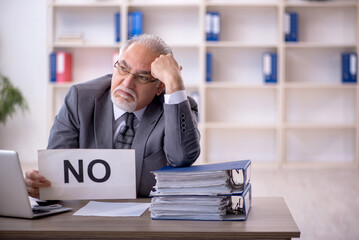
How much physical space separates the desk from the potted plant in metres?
4.21

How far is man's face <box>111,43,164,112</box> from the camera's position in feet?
5.80

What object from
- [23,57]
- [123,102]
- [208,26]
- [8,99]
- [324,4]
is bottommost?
[123,102]

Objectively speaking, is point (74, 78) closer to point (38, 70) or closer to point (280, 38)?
point (38, 70)

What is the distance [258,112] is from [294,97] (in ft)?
1.40

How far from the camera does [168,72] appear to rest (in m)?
1.67

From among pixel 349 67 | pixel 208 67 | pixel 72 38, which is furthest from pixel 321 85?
pixel 72 38

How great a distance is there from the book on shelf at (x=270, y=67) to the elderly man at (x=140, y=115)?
3.66 meters

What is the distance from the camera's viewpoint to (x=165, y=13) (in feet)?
18.4

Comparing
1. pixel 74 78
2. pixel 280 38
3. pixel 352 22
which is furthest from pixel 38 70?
pixel 352 22

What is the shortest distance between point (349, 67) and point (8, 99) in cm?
352

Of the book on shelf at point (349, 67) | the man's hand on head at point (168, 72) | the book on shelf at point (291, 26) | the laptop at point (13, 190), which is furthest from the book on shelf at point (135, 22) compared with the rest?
the laptop at point (13, 190)

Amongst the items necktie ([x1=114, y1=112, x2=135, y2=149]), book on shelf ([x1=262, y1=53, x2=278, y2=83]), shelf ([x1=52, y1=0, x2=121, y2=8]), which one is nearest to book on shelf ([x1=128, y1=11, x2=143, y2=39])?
shelf ([x1=52, y1=0, x2=121, y2=8])

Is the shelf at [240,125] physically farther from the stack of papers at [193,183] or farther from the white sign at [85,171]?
the stack of papers at [193,183]

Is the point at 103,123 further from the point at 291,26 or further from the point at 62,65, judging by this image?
the point at 291,26
